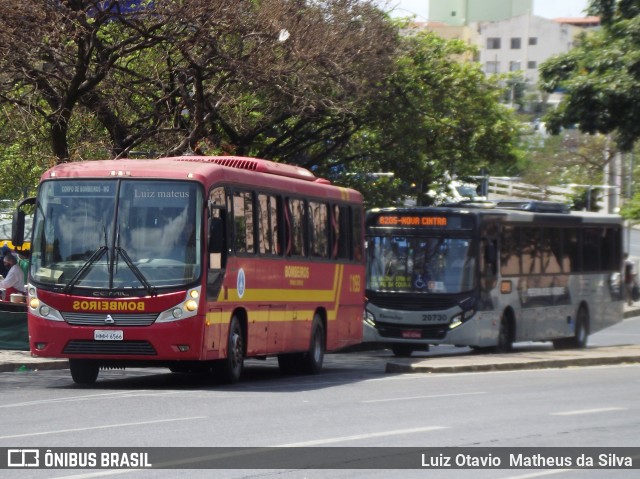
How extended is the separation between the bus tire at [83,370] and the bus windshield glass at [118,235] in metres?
1.38

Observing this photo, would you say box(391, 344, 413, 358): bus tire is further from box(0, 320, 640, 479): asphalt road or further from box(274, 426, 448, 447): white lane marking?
box(274, 426, 448, 447): white lane marking

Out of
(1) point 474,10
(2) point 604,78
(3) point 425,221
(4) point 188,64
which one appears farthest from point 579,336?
(1) point 474,10

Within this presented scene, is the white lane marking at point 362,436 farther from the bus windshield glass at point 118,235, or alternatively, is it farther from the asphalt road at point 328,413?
the bus windshield glass at point 118,235

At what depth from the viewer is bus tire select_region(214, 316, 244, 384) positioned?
18.9 metres

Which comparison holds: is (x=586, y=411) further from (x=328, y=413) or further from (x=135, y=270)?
(x=135, y=270)

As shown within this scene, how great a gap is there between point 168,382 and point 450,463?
10.1 m

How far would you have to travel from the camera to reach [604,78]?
28.2m

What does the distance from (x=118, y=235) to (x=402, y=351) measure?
13.4 m

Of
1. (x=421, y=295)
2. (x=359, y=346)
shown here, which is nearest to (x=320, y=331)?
(x=421, y=295)

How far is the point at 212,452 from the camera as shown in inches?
425

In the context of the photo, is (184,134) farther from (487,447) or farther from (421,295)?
(487,447)

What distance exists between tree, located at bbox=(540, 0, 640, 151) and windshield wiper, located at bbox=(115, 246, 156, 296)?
13.3m

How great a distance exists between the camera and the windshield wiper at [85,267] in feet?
58.4

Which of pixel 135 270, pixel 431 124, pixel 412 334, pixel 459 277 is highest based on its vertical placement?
pixel 431 124
